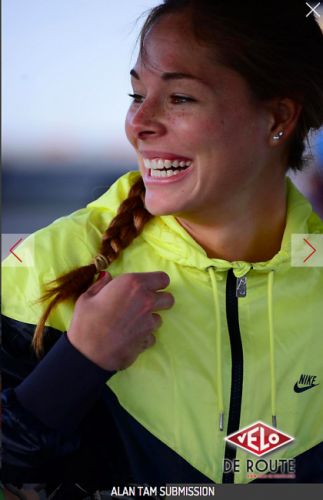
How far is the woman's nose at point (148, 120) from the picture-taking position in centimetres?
171

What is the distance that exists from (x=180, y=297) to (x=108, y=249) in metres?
0.18

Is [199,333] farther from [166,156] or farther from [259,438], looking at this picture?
[166,156]

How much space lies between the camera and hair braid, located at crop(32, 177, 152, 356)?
67.6 inches

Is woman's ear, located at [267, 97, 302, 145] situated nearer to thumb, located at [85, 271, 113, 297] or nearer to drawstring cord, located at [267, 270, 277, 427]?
drawstring cord, located at [267, 270, 277, 427]

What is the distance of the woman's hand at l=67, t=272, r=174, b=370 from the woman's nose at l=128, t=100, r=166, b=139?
0.95 feet

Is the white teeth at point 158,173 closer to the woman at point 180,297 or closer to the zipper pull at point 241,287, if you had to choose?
the woman at point 180,297

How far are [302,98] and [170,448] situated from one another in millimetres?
792

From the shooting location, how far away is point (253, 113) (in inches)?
69.7

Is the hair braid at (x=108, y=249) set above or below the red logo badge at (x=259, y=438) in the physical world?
above

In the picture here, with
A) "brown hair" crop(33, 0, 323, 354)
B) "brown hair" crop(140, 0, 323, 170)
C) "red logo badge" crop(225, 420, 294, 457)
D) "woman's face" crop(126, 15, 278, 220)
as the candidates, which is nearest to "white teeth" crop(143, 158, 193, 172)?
"woman's face" crop(126, 15, 278, 220)

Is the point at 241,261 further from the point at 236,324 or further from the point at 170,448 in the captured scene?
the point at 170,448

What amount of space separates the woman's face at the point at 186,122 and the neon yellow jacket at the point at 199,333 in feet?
0.35

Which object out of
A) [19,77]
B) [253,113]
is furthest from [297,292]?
[19,77]

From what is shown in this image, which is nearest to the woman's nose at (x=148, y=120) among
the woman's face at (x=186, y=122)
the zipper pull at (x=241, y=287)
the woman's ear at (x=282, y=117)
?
the woman's face at (x=186, y=122)
